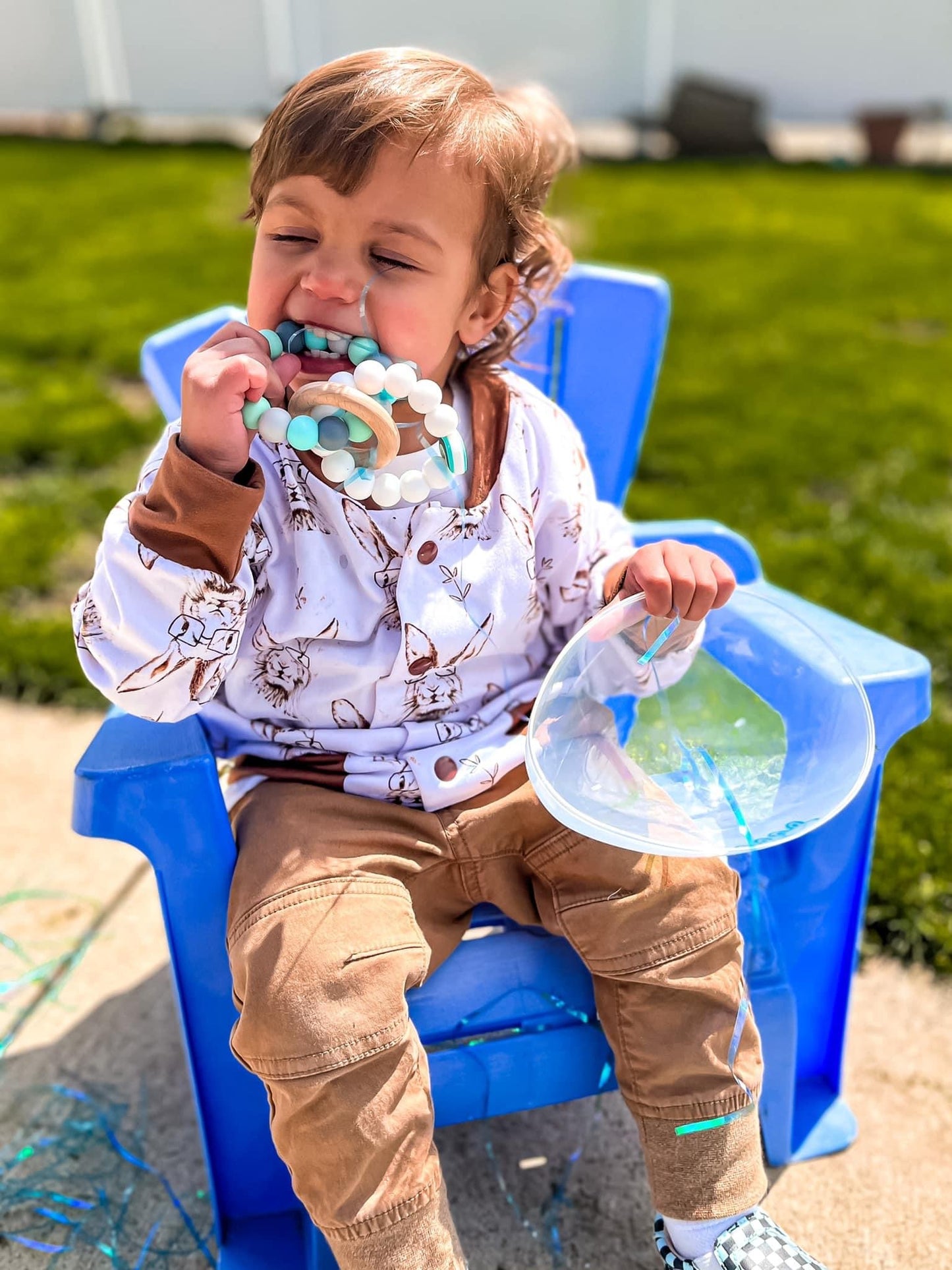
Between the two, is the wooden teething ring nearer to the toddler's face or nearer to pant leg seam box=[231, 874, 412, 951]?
the toddler's face

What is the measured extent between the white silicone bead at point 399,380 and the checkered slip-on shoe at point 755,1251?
0.88 metres

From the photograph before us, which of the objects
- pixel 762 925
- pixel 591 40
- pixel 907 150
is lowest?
pixel 907 150

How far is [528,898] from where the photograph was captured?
130 centimetres

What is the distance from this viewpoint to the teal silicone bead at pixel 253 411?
1100 millimetres

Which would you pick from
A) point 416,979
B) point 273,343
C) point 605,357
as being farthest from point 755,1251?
point 605,357

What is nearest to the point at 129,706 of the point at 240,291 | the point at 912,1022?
the point at 912,1022

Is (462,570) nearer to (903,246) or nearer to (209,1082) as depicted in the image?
(209,1082)

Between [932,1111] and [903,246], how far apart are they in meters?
4.35

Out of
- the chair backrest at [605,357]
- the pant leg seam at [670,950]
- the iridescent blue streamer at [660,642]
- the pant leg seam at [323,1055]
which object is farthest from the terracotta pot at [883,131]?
the pant leg seam at [323,1055]

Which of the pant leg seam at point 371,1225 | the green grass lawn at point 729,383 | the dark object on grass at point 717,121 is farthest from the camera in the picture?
the dark object on grass at point 717,121

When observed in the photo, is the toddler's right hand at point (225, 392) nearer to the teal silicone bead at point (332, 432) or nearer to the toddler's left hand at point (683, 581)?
the teal silicone bead at point (332, 432)

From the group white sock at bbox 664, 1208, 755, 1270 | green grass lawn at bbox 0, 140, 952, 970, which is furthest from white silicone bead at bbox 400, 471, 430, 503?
white sock at bbox 664, 1208, 755, 1270

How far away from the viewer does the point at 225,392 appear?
1.08 metres

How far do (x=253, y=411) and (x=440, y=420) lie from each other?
20 cm
